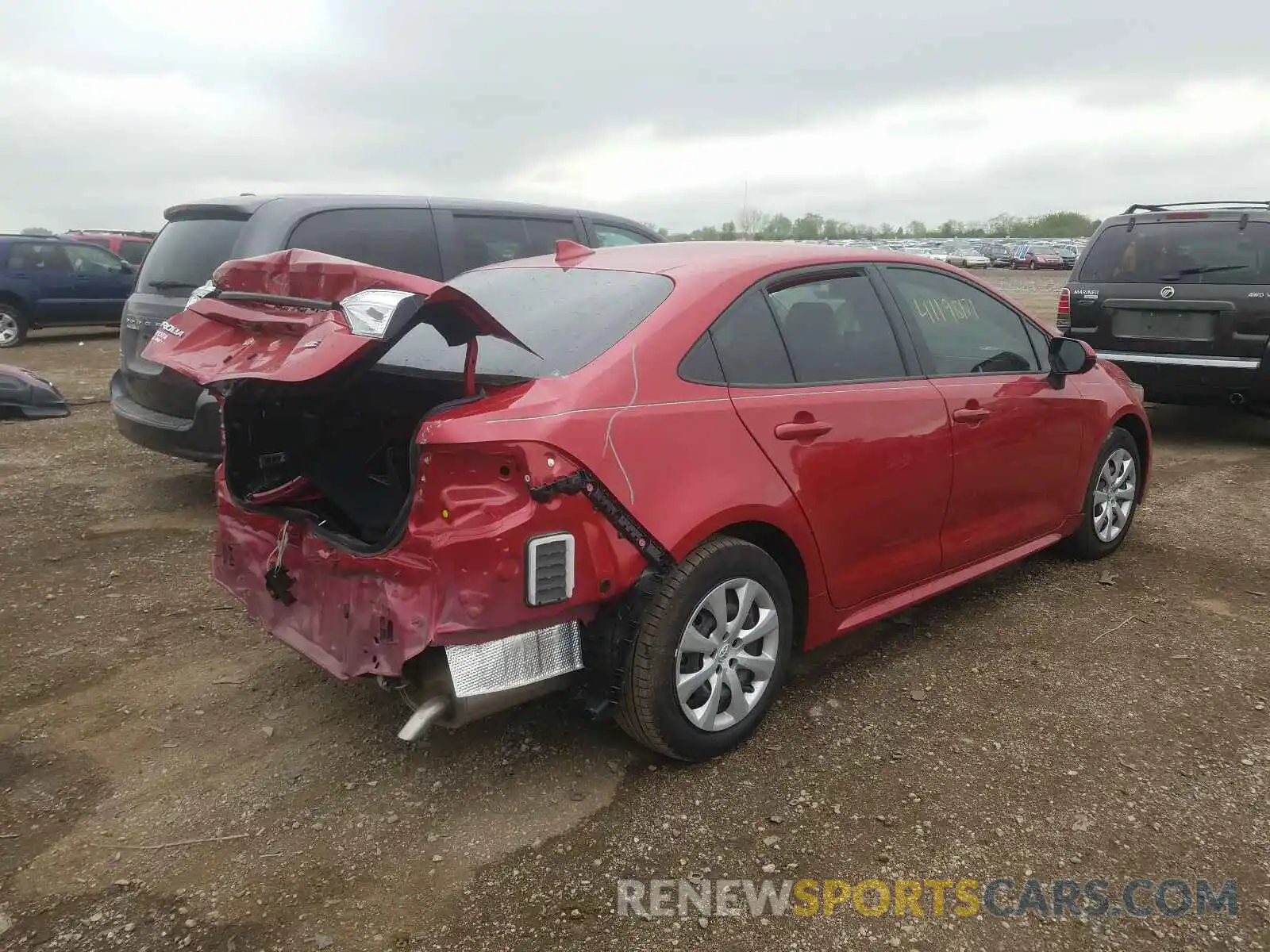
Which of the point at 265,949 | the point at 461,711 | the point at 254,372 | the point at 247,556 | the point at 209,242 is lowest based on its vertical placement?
the point at 265,949

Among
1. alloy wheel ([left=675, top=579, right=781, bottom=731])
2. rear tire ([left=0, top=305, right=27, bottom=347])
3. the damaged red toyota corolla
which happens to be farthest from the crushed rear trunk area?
rear tire ([left=0, top=305, right=27, bottom=347])

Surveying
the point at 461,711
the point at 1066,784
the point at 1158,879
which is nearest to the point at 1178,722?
the point at 1066,784

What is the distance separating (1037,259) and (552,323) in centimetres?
4623

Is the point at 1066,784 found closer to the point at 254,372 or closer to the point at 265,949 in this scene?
the point at 265,949

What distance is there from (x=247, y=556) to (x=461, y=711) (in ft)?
3.62

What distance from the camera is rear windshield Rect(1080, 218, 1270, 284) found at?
6.96 metres

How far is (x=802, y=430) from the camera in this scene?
10.2 feet

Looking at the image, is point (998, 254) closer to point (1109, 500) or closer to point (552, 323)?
point (1109, 500)

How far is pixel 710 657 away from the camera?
9.64 feet

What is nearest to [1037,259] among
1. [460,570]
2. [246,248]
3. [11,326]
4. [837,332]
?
[11,326]

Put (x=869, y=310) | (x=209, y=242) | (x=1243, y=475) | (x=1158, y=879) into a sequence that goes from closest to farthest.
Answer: (x=1158, y=879) < (x=869, y=310) < (x=209, y=242) < (x=1243, y=475)

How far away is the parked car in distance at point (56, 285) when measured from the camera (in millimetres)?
14188

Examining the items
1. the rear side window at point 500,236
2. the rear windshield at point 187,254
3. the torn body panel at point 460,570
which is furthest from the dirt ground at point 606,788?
the rear side window at point 500,236

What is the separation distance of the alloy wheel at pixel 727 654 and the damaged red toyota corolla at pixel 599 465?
1 centimetres
